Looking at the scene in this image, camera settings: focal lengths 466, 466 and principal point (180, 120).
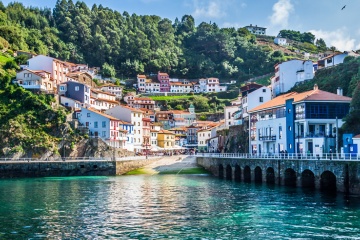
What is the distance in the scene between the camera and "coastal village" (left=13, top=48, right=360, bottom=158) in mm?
66438

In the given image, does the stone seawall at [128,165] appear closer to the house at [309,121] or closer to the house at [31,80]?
the house at [309,121]

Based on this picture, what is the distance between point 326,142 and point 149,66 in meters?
141

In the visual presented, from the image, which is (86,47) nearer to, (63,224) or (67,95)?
(67,95)

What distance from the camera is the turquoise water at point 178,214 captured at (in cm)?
3100

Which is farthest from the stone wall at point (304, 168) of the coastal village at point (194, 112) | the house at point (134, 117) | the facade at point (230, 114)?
the house at point (134, 117)

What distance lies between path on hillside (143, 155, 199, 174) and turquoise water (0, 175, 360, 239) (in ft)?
103

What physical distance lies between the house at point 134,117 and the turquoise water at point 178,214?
6069 cm

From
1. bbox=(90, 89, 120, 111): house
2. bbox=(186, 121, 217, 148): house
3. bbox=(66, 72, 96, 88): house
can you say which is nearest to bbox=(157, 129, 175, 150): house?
bbox=(186, 121, 217, 148): house

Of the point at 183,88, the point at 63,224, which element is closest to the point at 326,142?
the point at 63,224

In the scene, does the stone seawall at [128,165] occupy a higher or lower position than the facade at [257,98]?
lower

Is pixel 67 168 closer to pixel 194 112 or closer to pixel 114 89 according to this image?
pixel 114 89

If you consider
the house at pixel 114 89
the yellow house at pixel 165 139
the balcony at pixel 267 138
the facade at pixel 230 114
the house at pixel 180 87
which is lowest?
the balcony at pixel 267 138

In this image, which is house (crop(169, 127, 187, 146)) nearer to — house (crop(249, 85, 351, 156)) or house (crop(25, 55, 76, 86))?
house (crop(25, 55, 76, 86))

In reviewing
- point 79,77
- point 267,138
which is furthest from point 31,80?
point 267,138
